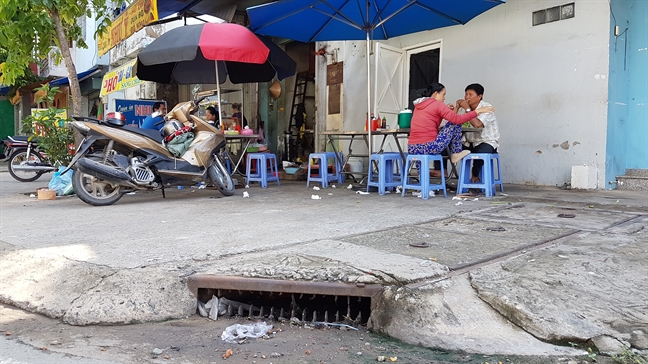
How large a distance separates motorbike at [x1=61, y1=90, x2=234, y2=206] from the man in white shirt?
3.19m

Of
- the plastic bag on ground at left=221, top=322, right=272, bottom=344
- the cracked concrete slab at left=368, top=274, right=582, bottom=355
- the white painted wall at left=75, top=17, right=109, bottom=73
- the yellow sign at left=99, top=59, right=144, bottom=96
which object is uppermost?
the white painted wall at left=75, top=17, right=109, bottom=73

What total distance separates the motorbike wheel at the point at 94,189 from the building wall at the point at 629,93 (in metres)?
6.22

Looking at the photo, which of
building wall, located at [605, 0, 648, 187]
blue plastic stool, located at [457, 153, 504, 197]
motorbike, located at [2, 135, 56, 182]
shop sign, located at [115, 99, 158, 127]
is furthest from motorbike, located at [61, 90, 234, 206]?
shop sign, located at [115, 99, 158, 127]

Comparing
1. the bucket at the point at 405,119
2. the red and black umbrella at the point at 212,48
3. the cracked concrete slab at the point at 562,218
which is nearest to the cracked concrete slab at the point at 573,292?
the cracked concrete slab at the point at 562,218

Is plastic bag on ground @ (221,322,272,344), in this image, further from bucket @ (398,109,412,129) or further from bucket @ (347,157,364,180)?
bucket @ (347,157,364,180)

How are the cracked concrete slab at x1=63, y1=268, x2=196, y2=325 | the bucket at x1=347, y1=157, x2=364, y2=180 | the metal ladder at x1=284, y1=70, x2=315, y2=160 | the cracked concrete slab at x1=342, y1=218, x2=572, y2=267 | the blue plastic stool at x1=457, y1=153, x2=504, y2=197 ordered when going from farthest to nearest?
the metal ladder at x1=284, y1=70, x2=315, y2=160 → the bucket at x1=347, y1=157, x2=364, y2=180 → the blue plastic stool at x1=457, y1=153, x2=504, y2=197 → the cracked concrete slab at x1=342, y1=218, x2=572, y2=267 → the cracked concrete slab at x1=63, y1=268, x2=196, y2=325

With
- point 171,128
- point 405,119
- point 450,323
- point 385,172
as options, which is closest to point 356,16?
point 405,119

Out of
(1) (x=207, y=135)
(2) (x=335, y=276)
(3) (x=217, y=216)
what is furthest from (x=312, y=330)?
(1) (x=207, y=135)

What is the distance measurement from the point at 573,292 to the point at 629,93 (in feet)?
18.0

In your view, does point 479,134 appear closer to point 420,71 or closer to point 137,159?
point 420,71

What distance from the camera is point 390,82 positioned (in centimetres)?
870

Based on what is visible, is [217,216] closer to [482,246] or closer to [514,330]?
[482,246]

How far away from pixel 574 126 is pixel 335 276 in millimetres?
5397

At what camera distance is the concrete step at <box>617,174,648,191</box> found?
6.31 metres
